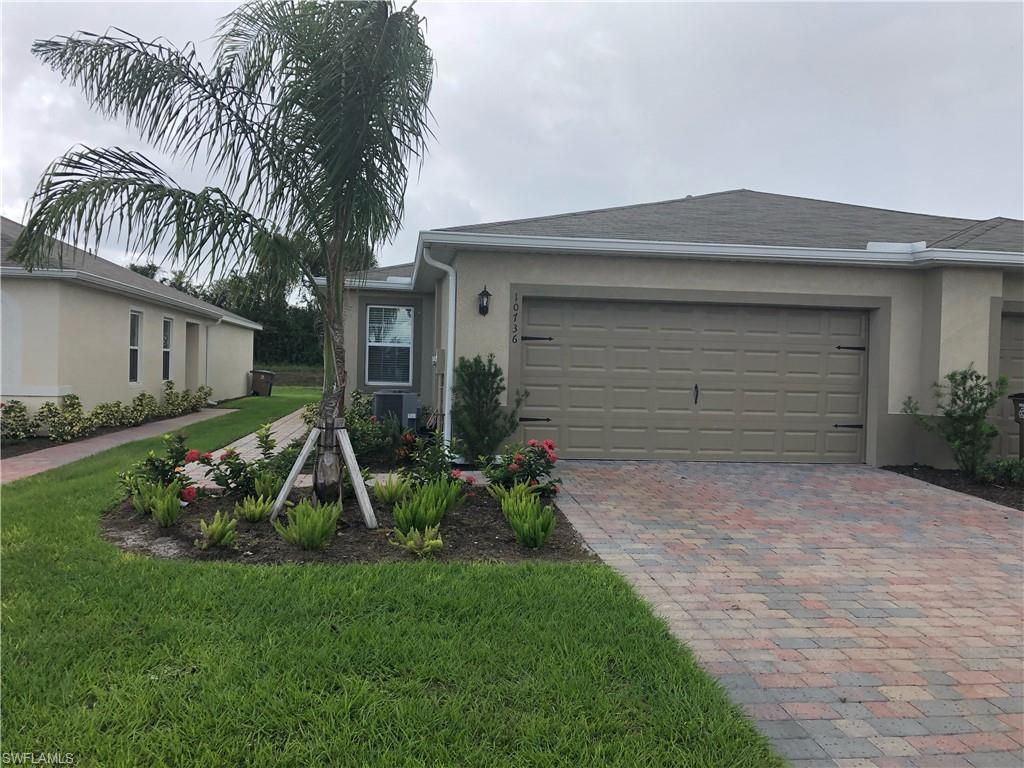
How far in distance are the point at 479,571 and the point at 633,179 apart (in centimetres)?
1840

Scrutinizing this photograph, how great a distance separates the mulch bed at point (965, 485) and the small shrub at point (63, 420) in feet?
42.8

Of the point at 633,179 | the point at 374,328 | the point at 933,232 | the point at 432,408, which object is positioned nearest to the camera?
the point at 933,232

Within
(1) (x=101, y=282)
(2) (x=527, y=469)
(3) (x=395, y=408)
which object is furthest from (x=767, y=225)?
(1) (x=101, y=282)

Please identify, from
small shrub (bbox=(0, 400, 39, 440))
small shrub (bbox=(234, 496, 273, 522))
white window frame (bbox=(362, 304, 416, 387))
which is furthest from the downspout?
small shrub (bbox=(0, 400, 39, 440))

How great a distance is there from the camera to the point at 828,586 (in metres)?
4.64

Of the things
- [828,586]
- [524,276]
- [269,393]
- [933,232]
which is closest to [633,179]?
[933,232]

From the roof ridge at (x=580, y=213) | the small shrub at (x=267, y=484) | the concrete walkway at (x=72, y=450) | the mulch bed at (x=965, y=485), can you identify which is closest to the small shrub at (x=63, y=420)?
the concrete walkway at (x=72, y=450)

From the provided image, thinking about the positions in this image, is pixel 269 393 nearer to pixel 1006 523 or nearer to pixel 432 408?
pixel 432 408

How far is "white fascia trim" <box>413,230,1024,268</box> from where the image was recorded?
28.4 feet

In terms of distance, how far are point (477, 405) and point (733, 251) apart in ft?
13.2

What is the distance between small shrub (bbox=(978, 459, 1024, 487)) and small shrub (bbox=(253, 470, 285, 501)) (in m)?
8.38

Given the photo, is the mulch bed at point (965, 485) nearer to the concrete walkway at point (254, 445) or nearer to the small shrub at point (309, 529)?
the small shrub at point (309, 529)

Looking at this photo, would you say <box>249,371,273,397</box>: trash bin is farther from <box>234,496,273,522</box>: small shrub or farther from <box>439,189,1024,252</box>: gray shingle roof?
<box>234,496,273,522</box>: small shrub

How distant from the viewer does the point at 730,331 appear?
954 centimetres
